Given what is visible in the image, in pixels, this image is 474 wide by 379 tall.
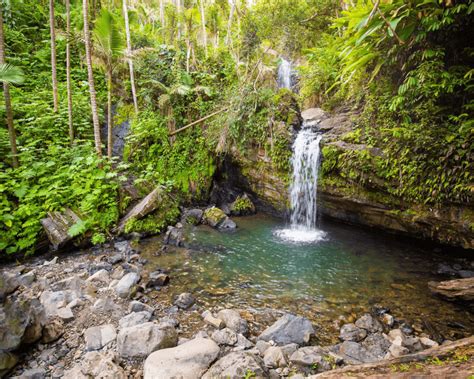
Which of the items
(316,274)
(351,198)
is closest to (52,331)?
(316,274)

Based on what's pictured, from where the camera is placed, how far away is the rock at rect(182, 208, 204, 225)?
8102mm

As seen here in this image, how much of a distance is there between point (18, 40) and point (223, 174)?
1052 centimetres

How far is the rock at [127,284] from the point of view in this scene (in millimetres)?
4246

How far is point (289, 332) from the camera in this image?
3.33m

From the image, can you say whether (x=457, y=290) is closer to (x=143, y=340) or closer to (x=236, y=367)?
(x=236, y=367)

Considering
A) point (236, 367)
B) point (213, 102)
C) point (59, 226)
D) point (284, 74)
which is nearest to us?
point (236, 367)

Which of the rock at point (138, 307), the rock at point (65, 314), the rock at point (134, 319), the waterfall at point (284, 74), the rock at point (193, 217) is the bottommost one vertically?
the rock at point (138, 307)

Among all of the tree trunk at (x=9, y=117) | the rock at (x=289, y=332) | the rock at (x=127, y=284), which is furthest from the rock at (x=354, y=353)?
the tree trunk at (x=9, y=117)

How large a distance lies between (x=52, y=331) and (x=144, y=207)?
162 inches

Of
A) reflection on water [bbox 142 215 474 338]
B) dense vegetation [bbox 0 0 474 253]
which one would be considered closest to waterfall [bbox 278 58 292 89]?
dense vegetation [bbox 0 0 474 253]

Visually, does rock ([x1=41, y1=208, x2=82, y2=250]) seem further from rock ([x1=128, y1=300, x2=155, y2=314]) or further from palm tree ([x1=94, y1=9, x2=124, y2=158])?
palm tree ([x1=94, y1=9, x2=124, y2=158])

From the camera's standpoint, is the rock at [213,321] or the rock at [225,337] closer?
the rock at [225,337]

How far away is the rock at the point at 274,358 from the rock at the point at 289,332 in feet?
1.17

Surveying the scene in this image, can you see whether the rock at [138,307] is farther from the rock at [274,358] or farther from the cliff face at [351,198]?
the cliff face at [351,198]
